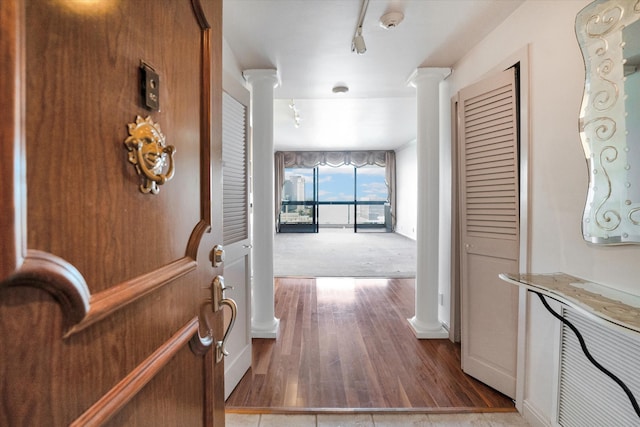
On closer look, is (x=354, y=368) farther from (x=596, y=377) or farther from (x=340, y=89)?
(x=340, y=89)

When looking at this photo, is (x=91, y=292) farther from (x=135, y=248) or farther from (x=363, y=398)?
(x=363, y=398)

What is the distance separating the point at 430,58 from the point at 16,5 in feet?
8.23

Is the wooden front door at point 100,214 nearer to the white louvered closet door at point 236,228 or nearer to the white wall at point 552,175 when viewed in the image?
the white louvered closet door at point 236,228

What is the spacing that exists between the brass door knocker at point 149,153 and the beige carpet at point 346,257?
155 inches

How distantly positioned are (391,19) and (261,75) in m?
1.19

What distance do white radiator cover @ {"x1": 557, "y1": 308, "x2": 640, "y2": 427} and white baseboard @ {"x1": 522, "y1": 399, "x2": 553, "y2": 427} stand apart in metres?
0.12

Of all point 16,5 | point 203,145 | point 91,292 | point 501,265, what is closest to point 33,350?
point 91,292

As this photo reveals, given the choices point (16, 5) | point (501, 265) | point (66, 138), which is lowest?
point (501, 265)

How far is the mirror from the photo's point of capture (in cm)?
105

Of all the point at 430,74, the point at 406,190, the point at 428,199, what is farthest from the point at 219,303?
the point at 406,190

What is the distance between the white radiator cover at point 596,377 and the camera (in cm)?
105

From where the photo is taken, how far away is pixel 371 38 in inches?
75.5

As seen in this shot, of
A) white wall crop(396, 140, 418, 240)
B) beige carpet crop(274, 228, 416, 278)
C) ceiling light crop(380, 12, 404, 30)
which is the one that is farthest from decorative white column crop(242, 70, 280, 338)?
white wall crop(396, 140, 418, 240)

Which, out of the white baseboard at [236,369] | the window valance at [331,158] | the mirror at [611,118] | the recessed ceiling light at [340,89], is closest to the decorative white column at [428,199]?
the recessed ceiling light at [340,89]
